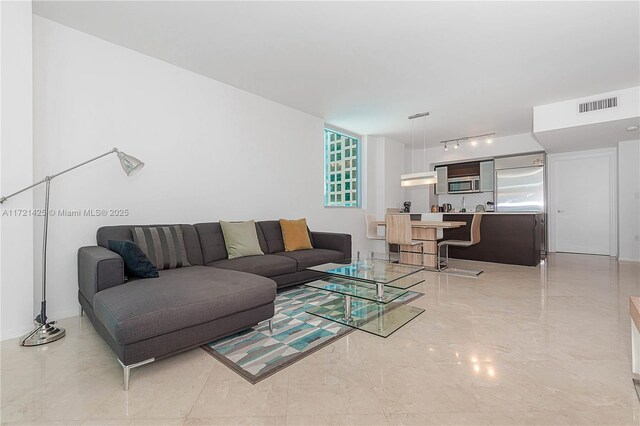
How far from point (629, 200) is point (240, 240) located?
7442 mm

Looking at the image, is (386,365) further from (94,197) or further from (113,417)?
(94,197)

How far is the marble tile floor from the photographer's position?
1349mm

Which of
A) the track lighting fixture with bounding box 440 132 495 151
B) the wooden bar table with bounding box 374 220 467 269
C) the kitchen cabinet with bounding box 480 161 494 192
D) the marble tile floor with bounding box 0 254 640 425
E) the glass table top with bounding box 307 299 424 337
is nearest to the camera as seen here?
the marble tile floor with bounding box 0 254 640 425

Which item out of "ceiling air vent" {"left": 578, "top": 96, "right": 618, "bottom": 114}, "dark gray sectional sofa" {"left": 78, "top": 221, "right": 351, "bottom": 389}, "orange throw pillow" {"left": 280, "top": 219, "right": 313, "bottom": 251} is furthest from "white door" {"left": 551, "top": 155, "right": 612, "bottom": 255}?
"dark gray sectional sofa" {"left": 78, "top": 221, "right": 351, "bottom": 389}

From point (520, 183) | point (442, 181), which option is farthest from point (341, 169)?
point (520, 183)

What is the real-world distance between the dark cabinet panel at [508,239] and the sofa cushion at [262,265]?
13.8ft

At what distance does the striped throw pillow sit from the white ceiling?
188 cm

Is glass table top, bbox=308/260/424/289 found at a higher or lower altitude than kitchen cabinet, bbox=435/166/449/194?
lower

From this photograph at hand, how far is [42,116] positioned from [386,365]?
134 inches

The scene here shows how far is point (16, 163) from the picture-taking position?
222cm

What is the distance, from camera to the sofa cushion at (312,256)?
10.9ft

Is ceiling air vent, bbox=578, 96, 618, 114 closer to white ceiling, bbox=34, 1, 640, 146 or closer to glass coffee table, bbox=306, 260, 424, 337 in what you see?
white ceiling, bbox=34, 1, 640, 146

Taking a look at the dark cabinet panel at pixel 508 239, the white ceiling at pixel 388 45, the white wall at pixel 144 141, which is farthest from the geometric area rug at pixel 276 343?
the dark cabinet panel at pixel 508 239

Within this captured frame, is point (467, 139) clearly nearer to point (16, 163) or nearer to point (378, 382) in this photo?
point (378, 382)
